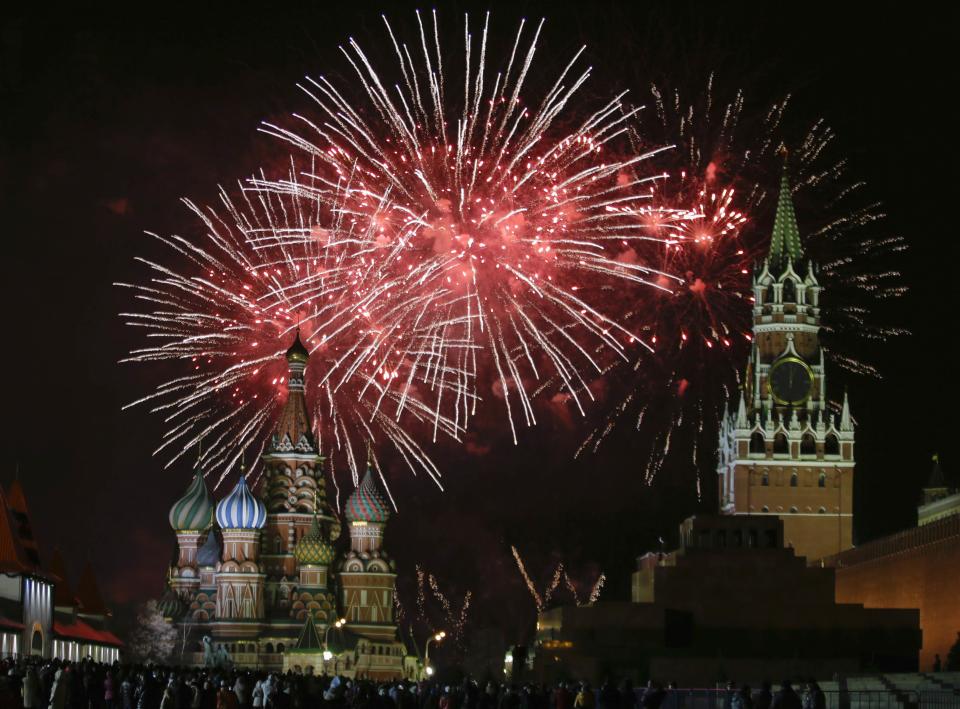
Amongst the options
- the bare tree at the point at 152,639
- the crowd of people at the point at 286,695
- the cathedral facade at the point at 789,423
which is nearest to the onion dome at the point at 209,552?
the bare tree at the point at 152,639

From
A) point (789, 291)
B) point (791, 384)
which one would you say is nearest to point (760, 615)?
point (791, 384)

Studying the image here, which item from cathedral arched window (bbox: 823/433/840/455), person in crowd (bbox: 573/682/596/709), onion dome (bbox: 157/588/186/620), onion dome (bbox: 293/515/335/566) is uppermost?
cathedral arched window (bbox: 823/433/840/455)

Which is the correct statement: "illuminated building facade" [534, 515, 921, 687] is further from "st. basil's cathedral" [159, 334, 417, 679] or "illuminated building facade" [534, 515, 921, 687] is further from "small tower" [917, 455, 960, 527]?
"st. basil's cathedral" [159, 334, 417, 679]

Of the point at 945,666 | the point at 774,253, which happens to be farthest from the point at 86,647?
the point at 774,253

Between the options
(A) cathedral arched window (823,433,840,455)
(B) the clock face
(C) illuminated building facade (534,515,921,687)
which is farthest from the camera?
(B) the clock face

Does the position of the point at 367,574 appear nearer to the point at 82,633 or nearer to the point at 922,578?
the point at 82,633

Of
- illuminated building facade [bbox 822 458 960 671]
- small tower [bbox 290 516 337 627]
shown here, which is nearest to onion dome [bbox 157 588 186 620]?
small tower [bbox 290 516 337 627]

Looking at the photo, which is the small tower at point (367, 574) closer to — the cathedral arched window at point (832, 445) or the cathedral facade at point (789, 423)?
the cathedral facade at point (789, 423)

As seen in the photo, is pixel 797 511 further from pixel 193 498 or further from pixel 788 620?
pixel 788 620
